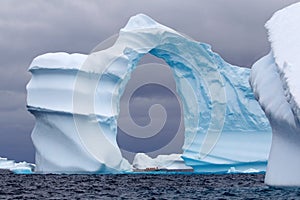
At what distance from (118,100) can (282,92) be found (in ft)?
48.2

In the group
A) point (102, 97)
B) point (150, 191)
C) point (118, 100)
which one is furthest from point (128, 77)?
point (150, 191)

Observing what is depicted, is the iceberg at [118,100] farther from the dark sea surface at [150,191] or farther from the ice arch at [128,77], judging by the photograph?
the dark sea surface at [150,191]

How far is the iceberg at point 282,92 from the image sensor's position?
1259 cm

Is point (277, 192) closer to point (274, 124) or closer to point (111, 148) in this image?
point (274, 124)

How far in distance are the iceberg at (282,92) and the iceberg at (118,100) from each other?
1153 centimetres

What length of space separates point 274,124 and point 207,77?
49.2 ft

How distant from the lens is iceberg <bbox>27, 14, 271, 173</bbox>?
82.0ft

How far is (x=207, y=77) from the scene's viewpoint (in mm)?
28547

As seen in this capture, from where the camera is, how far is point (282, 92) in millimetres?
13586

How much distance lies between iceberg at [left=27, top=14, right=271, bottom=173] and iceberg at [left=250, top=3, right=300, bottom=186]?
11532mm

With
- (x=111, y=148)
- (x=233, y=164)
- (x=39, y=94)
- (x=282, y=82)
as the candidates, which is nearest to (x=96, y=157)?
(x=111, y=148)

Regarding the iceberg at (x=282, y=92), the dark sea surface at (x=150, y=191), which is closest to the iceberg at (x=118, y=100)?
the dark sea surface at (x=150, y=191)

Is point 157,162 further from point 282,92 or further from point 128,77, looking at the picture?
point 282,92

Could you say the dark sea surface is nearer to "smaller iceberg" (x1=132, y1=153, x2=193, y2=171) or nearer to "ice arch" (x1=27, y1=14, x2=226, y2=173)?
"ice arch" (x1=27, y1=14, x2=226, y2=173)
